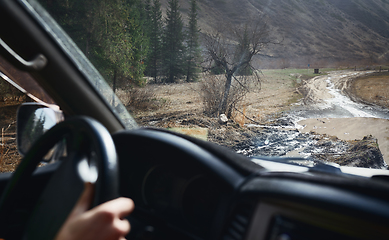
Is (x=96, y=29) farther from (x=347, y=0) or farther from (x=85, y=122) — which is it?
(x=347, y=0)

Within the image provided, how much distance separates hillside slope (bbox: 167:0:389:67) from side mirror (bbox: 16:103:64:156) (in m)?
1.39

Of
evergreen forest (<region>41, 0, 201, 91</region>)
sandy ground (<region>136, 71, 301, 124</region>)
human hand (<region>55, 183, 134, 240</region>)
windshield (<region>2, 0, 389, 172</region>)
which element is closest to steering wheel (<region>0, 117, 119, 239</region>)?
Answer: human hand (<region>55, 183, 134, 240</region>)

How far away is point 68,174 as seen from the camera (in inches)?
54.1

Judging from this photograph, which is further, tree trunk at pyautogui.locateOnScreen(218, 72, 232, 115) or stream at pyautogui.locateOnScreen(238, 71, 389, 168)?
tree trunk at pyautogui.locateOnScreen(218, 72, 232, 115)

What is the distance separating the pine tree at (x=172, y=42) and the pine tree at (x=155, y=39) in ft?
0.25

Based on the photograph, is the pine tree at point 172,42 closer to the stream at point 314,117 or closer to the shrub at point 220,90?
the shrub at point 220,90

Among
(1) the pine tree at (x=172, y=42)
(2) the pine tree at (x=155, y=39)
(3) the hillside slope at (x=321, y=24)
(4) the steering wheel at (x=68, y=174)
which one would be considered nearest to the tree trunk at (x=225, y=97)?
(1) the pine tree at (x=172, y=42)

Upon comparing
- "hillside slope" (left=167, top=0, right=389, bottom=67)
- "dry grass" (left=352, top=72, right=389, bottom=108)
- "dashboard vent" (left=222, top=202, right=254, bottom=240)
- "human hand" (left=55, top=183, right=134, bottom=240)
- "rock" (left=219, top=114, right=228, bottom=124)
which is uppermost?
"hillside slope" (left=167, top=0, right=389, bottom=67)

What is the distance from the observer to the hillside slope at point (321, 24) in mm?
2383

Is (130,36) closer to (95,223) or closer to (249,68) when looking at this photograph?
(249,68)

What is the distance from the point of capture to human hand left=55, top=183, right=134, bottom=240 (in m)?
1.05

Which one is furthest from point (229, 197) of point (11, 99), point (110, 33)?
point (11, 99)

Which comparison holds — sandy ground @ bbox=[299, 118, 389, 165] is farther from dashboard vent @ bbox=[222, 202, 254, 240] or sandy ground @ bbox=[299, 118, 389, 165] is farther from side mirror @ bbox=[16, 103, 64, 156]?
side mirror @ bbox=[16, 103, 64, 156]

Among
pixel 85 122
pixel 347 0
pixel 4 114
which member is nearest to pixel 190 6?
pixel 347 0
